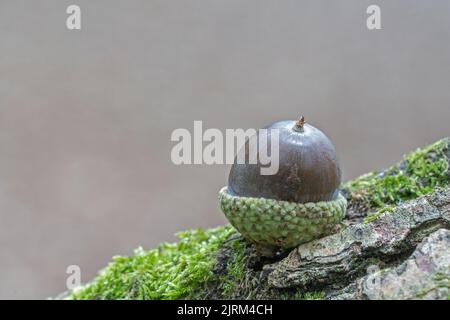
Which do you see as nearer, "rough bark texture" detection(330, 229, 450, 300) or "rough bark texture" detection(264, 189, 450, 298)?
"rough bark texture" detection(330, 229, 450, 300)

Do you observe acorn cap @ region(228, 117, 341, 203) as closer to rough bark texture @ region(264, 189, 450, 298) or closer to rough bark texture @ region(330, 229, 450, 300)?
rough bark texture @ region(264, 189, 450, 298)

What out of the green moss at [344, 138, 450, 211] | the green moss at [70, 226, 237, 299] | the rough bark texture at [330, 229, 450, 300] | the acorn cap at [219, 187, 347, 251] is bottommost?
the green moss at [70, 226, 237, 299]

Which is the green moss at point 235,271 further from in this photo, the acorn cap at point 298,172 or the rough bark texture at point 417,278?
the rough bark texture at point 417,278

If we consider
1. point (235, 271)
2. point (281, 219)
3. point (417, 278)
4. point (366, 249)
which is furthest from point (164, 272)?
point (417, 278)

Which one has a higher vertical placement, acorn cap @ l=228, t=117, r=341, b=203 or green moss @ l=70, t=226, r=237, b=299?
acorn cap @ l=228, t=117, r=341, b=203

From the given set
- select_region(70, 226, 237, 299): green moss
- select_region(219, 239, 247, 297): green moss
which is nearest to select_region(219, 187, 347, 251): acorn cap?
select_region(219, 239, 247, 297): green moss

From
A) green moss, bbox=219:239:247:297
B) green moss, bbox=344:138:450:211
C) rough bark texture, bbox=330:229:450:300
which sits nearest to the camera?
rough bark texture, bbox=330:229:450:300

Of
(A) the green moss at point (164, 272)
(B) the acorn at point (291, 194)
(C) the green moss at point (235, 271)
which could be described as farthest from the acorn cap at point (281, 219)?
(A) the green moss at point (164, 272)
